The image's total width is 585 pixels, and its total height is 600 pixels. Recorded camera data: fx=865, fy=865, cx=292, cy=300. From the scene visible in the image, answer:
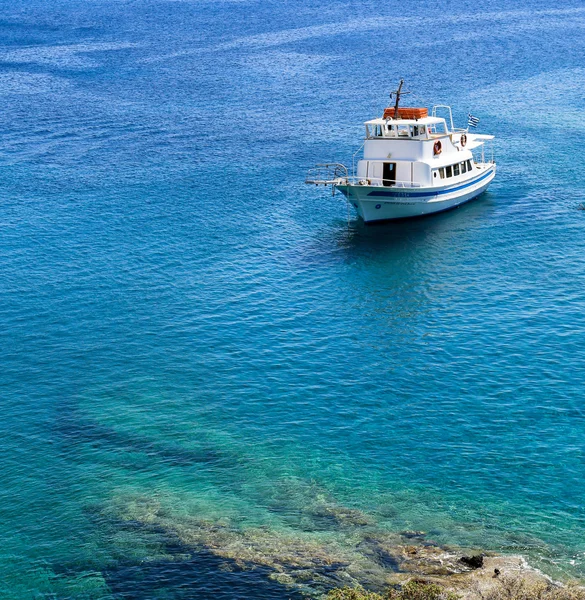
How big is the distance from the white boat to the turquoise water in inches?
89.2

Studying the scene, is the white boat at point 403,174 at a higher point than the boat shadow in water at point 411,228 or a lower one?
higher

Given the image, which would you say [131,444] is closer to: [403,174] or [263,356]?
[263,356]

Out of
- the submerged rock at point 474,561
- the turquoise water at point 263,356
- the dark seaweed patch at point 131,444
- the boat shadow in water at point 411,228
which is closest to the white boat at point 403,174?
the boat shadow in water at point 411,228

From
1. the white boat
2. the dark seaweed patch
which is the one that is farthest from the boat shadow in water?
the dark seaweed patch

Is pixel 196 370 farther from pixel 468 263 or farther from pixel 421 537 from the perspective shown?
pixel 468 263

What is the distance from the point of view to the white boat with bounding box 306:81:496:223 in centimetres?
9181

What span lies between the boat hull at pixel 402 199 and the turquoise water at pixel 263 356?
1.52 m

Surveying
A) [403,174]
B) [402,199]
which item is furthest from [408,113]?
[402,199]

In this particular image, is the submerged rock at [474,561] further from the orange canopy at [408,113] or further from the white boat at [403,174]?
the orange canopy at [408,113]

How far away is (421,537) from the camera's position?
44.9m

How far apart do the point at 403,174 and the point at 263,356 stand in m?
35.8

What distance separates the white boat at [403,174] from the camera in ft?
301

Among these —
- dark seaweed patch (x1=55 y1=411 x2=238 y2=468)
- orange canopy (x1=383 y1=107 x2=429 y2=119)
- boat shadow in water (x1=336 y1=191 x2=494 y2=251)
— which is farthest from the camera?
orange canopy (x1=383 y1=107 x2=429 y2=119)

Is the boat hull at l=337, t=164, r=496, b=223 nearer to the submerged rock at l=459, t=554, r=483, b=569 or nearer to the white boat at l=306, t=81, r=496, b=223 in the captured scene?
the white boat at l=306, t=81, r=496, b=223
